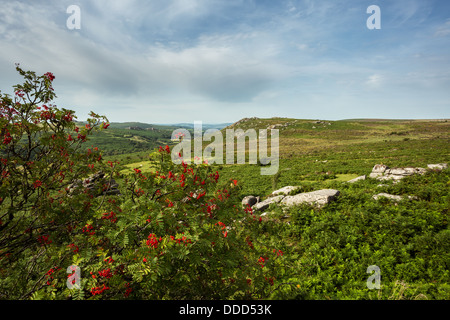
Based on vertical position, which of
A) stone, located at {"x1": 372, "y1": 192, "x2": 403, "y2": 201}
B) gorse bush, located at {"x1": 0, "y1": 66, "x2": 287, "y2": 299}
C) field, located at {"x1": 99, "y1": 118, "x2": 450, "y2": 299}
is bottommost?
field, located at {"x1": 99, "y1": 118, "x2": 450, "y2": 299}

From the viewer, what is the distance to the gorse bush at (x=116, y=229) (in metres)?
3.05

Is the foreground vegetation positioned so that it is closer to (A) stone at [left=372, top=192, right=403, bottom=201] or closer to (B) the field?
(B) the field

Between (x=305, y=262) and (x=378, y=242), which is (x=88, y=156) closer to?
(x=305, y=262)

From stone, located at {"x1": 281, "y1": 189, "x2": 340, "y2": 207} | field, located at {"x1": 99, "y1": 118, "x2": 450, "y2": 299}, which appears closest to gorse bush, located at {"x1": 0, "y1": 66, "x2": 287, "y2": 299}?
field, located at {"x1": 99, "y1": 118, "x2": 450, "y2": 299}

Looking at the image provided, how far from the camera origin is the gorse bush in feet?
10.0

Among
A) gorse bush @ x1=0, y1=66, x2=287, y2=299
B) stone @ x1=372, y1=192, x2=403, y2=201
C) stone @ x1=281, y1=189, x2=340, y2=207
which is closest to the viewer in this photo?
gorse bush @ x1=0, y1=66, x2=287, y2=299

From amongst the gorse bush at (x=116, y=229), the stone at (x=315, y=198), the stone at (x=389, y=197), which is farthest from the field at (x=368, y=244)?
the gorse bush at (x=116, y=229)

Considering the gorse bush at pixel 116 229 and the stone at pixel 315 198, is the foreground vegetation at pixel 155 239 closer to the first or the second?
the gorse bush at pixel 116 229

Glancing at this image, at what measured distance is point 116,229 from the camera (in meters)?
3.79

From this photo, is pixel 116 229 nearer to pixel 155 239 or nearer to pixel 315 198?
pixel 155 239

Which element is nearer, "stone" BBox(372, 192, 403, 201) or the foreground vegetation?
the foreground vegetation

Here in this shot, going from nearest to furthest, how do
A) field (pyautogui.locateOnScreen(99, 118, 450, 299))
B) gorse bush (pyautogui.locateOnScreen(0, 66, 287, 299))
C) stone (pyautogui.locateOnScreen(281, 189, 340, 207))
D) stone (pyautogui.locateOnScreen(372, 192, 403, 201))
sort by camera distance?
1. gorse bush (pyautogui.locateOnScreen(0, 66, 287, 299))
2. field (pyautogui.locateOnScreen(99, 118, 450, 299))
3. stone (pyautogui.locateOnScreen(372, 192, 403, 201))
4. stone (pyautogui.locateOnScreen(281, 189, 340, 207))
